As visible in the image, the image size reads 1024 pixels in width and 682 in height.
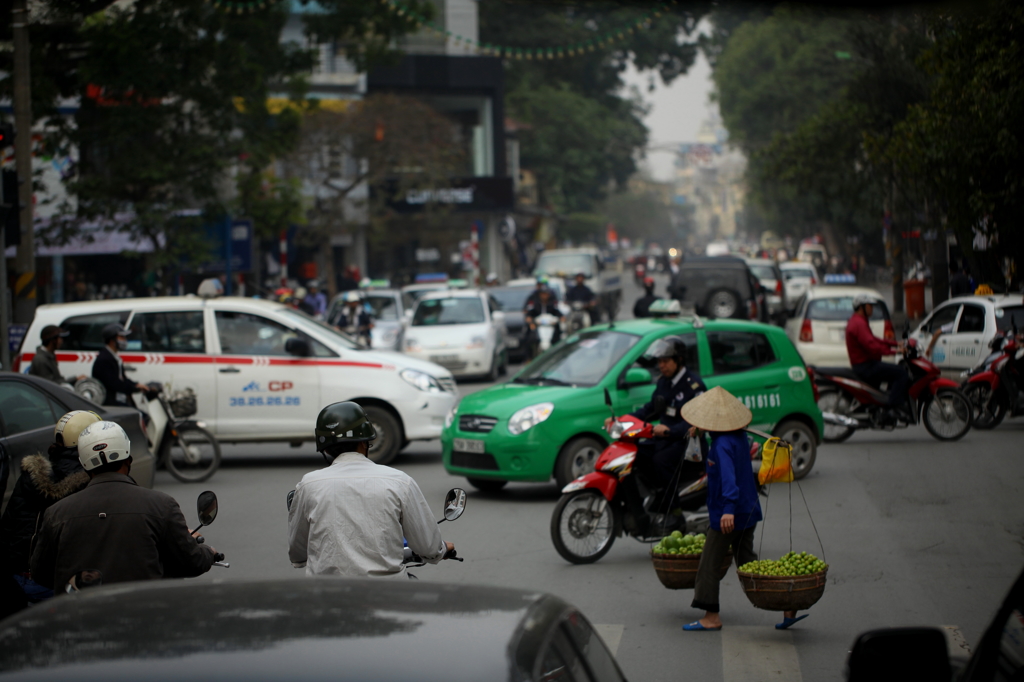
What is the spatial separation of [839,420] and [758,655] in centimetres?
706

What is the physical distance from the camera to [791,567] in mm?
6332

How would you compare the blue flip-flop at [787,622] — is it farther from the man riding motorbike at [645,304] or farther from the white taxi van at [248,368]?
the man riding motorbike at [645,304]

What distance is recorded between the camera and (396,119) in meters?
39.9

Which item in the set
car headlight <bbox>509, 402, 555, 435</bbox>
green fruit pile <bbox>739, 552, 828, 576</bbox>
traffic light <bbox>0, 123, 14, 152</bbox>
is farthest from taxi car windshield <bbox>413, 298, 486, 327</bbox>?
green fruit pile <bbox>739, 552, 828, 576</bbox>

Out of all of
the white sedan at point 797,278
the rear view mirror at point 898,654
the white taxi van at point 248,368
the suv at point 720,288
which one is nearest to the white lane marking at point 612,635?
the rear view mirror at point 898,654

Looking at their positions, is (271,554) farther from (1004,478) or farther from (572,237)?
(572,237)

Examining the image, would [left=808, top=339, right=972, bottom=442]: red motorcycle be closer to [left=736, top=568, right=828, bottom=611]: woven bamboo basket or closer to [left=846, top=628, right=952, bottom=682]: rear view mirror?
[left=736, top=568, right=828, bottom=611]: woven bamboo basket

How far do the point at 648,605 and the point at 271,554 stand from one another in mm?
3067

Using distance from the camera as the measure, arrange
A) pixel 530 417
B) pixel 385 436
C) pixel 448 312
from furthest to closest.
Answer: pixel 448 312, pixel 385 436, pixel 530 417

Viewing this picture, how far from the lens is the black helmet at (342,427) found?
4402 millimetres

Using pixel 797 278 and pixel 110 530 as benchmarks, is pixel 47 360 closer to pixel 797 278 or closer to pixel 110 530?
pixel 110 530

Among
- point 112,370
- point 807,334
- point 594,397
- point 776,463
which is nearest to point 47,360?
point 112,370

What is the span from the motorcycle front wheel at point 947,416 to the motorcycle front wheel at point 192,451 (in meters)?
8.38

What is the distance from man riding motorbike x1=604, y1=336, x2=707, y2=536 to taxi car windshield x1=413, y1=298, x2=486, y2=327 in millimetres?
13561
